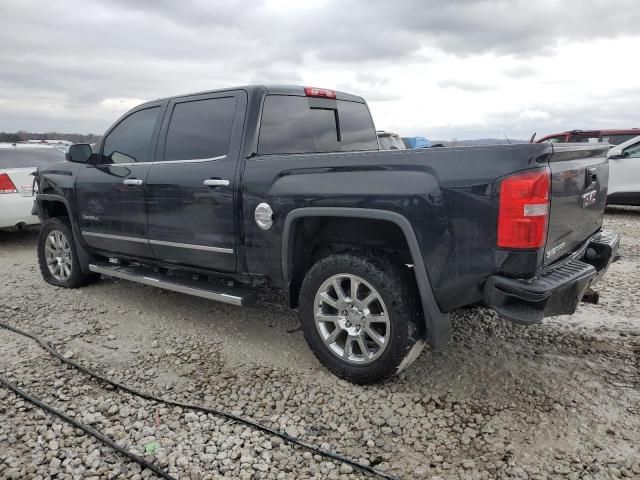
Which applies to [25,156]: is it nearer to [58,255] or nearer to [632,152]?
[58,255]

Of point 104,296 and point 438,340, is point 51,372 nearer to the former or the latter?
point 104,296

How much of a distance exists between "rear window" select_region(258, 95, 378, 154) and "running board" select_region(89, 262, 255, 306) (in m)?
1.09

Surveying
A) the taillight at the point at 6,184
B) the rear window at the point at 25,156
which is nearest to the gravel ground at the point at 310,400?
the taillight at the point at 6,184

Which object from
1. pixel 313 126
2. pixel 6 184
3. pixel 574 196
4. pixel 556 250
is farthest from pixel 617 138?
pixel 6 184

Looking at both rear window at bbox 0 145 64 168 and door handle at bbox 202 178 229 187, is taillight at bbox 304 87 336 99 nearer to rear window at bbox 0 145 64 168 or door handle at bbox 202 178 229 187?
door handle at bbox 202 178 229 187

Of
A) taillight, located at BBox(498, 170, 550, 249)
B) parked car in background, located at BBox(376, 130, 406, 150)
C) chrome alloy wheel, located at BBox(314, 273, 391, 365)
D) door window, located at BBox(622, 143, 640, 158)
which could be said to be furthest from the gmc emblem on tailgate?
parked car in background, located at BBox(376, 130, 406, 150)

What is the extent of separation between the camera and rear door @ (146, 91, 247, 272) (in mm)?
3756

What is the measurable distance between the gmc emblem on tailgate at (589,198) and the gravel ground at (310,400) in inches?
44.3

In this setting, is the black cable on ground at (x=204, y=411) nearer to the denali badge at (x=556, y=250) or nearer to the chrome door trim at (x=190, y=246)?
the chrome door trim at (x=190, y=246)

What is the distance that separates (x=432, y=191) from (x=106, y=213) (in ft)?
10.9

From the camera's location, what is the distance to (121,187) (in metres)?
4.55

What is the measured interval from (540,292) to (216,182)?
7.64ft

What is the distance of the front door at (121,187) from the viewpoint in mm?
4430

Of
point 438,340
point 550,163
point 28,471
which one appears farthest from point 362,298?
point 28,471
